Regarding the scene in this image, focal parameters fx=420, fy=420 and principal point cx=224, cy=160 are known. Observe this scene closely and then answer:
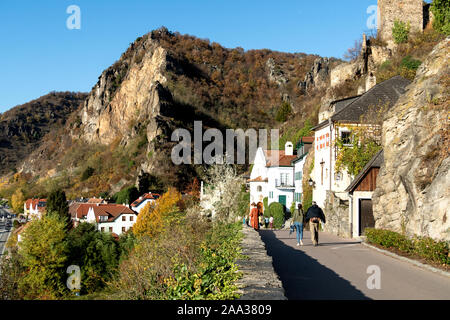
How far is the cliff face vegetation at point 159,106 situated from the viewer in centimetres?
10044

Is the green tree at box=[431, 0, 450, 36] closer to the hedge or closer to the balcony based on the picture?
the balcony

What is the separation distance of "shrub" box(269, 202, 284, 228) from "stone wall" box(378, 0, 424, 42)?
72.2ft

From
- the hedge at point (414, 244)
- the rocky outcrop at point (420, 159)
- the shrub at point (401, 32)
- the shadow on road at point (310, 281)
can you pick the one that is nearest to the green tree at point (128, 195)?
the shrub at point (401, 32)

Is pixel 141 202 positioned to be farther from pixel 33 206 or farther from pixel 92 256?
pixel 33 206

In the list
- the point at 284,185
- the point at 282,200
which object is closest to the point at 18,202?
the point at 282,200

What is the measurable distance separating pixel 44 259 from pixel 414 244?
43.5m

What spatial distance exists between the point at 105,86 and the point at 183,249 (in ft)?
451

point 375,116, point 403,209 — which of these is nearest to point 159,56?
point 375,116

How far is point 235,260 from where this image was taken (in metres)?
8.00

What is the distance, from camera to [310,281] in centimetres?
938

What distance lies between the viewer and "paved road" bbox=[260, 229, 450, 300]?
809 cm

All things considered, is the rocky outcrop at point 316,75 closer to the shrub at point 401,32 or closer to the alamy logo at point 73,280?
the shrub at point 401,32

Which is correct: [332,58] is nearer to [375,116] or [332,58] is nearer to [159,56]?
[159,56]
